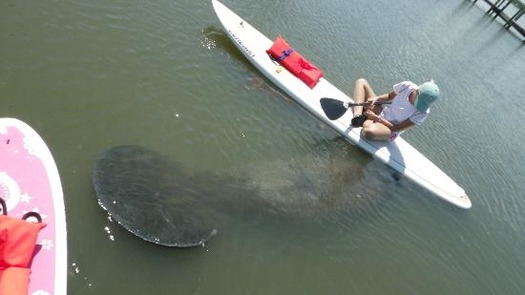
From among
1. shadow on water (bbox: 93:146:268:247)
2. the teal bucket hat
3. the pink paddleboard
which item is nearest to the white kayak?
the teal bucket hat

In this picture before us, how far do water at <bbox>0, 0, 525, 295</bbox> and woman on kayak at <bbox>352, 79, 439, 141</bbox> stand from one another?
2.13 ft

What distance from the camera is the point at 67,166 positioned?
6539 mm

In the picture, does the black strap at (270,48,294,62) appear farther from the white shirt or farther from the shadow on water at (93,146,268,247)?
the shadow on water at (93,146,268,247)

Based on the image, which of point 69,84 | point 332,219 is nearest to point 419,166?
point 332,219

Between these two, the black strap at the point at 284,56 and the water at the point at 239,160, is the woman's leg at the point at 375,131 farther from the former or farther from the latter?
the black strap at the point at 284,56

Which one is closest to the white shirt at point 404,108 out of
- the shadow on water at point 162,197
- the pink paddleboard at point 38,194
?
the shadow on water at point 162,197

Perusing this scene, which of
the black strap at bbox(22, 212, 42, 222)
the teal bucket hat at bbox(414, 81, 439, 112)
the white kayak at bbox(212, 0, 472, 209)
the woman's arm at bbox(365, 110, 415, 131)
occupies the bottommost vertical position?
the black strap at bbox(22, 212, 42, 222)

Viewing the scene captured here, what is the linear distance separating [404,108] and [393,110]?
0.96 feet

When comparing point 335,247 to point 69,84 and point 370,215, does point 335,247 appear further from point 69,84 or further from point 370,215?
point 69,84

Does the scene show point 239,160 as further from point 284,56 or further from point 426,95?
point 426,95

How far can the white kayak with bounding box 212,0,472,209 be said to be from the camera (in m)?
9.60

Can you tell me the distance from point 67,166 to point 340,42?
29.9ft

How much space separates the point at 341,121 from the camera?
986cm

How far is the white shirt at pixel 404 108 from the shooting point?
890 centimetres
